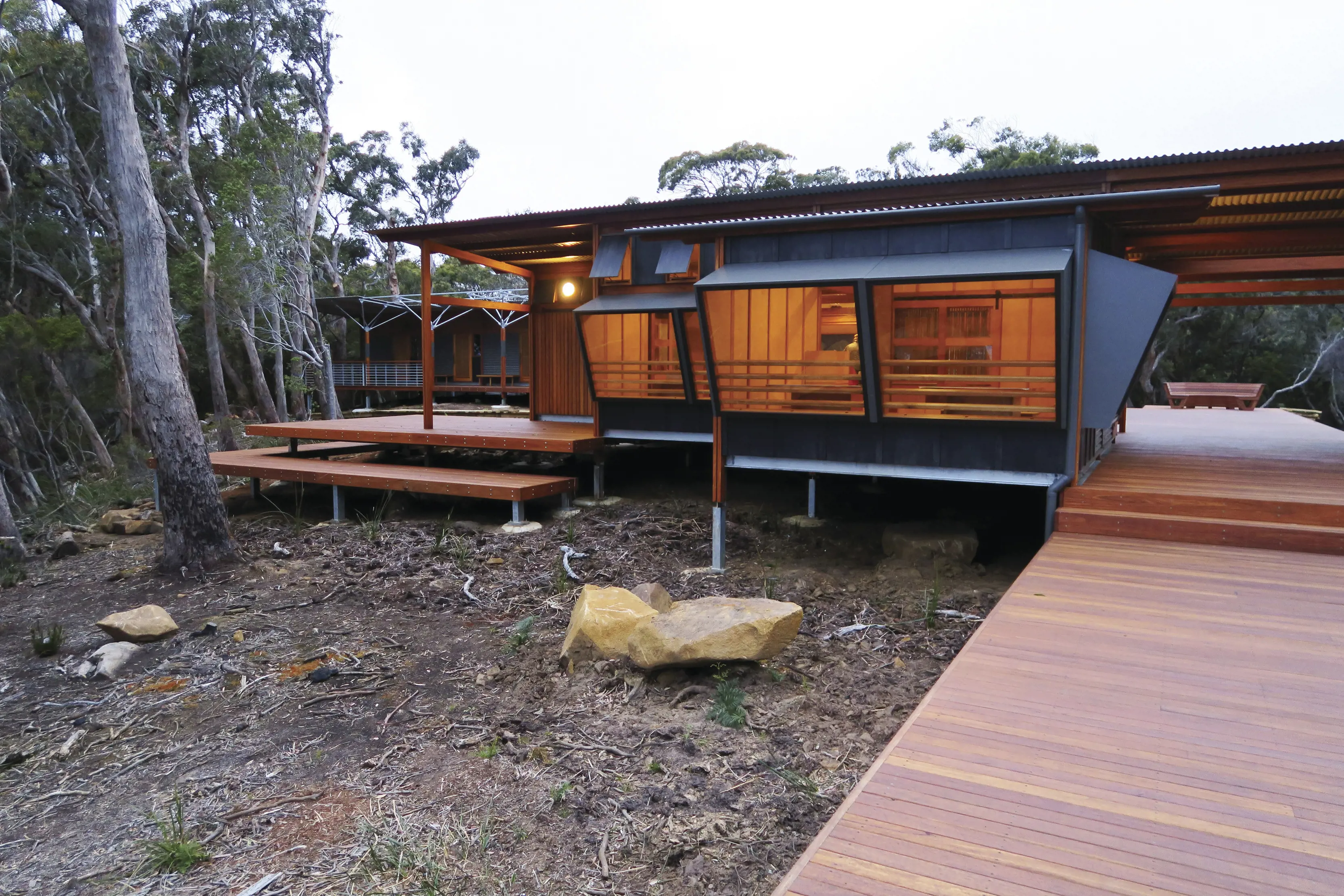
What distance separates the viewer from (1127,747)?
9.42ft

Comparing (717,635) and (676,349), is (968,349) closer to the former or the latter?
(717,635)

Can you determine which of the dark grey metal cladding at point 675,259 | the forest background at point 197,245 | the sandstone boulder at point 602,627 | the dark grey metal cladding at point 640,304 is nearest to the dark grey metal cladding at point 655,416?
the dark grey metal cladding at point 640,304

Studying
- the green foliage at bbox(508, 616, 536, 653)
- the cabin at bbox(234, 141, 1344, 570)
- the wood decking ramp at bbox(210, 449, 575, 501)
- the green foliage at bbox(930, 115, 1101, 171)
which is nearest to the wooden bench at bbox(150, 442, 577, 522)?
the wood decking ramp at bbox(210, 449, 575, 501)

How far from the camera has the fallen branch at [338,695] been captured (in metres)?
5.07

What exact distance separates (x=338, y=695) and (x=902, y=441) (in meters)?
4.83

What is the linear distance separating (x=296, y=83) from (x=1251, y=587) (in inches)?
1038

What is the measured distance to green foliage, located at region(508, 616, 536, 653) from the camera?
586 centimetres

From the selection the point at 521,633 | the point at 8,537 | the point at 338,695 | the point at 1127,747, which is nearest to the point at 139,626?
the point at 338,695

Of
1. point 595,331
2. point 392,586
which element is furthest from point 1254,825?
point 595,331

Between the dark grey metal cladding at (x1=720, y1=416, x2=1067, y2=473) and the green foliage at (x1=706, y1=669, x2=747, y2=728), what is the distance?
317 cm

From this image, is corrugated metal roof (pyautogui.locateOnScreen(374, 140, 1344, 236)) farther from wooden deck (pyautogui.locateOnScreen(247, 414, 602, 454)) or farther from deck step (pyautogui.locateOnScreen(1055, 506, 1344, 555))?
deck step (pyautogui.locateOnScreen(1055, 506, 1344, 555))

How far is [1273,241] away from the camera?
33.6ft

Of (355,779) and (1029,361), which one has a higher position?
(1029,361)

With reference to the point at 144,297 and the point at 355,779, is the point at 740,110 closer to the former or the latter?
the point at 144,297
